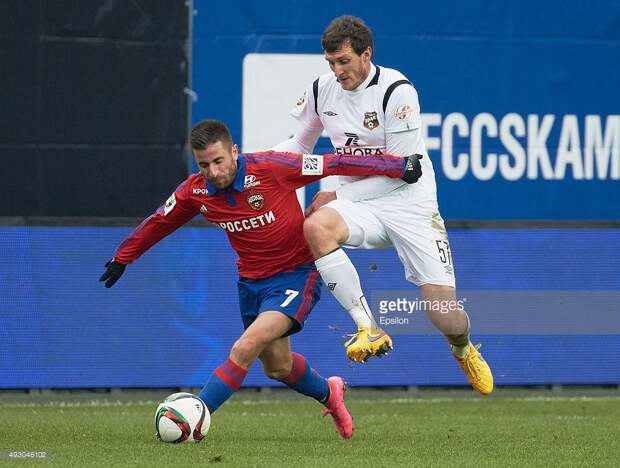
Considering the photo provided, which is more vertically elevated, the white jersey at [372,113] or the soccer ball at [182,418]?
the white jersey at [372,113]

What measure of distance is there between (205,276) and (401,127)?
4068 mm

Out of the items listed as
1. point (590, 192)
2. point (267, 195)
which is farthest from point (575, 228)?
point (267, 195)

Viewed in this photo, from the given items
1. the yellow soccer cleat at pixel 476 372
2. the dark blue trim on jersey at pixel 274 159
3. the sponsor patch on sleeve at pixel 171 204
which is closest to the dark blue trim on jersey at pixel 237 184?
the dark blue trim on jersey at pixel 274 159

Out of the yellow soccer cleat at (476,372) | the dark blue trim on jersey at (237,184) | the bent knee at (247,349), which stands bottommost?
the yellow soccer cleat at (476,372)

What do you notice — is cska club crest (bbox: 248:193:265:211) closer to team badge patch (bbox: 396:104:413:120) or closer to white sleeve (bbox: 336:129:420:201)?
white sleeve (bbox: 336:129:420:201)

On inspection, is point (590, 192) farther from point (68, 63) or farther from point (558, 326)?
point (68, 63)

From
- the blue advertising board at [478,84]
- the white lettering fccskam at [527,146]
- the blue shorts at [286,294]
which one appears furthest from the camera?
the white lettering fccskam at [527,146]

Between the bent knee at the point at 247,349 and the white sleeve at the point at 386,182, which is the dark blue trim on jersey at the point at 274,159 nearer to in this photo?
the white sleeve at the point at 386,182

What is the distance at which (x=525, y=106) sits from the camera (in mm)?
12344

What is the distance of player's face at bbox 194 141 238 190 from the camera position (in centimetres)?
778

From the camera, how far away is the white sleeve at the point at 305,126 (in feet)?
28.3

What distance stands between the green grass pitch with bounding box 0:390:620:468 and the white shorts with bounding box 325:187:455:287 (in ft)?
3.41

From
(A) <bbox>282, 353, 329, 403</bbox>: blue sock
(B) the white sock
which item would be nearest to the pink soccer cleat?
(A) <bbox>282, 353, 329, 403</bbox>: blue sock

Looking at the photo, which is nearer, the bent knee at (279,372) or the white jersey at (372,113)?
the white jersey at (372,113)
